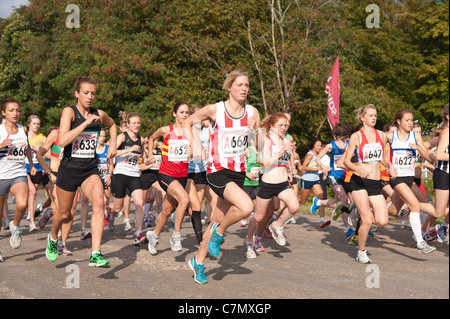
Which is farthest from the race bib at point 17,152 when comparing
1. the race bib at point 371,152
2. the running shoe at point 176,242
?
the race bib at point 371,152

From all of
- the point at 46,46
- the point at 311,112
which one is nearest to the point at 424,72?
the point at 311,112

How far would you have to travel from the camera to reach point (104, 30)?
25438 millimetres

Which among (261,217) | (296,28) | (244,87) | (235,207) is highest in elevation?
(296,28)

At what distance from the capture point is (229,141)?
5.77m

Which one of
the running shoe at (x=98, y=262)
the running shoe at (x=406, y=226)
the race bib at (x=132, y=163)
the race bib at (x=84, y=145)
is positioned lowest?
the running shoe at (x=406, y=226)

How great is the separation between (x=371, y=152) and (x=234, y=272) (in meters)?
2.60

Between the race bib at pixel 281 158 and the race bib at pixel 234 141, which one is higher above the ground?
the race bib at pixel 234 141

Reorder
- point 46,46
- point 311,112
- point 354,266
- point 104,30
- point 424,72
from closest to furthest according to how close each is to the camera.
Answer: point 354,266, point 424,72, point 311,112, point 104,30, point 46,46

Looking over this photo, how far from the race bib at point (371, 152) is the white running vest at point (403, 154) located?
37.7 inches

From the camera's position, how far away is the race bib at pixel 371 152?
740cm

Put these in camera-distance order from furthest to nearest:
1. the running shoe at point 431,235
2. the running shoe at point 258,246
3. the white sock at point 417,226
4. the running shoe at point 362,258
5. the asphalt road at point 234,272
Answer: the running shoe at point 431,235 < the running shoe at point 258,246 < the white sock at point 417,226 < the running shoe at point 362,258 < the asphalt road at point 234,272

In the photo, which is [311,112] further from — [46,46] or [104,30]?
[46,46]

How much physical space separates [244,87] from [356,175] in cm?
241

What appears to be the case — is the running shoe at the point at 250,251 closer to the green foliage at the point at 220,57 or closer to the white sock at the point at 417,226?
the white sock at the point at 417,226
